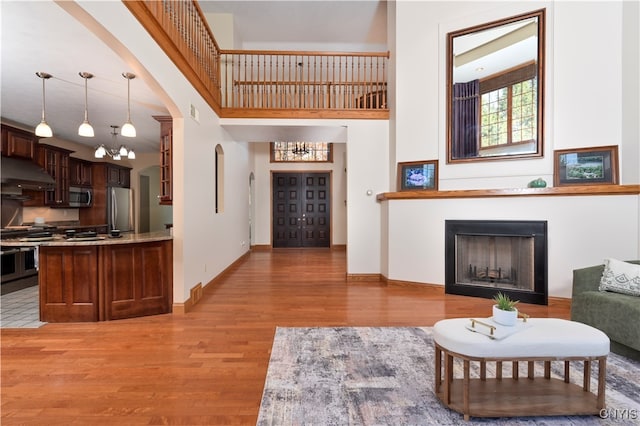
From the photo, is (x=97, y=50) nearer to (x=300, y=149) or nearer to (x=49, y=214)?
(x=49, y=214)

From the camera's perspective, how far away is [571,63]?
389 centimetres

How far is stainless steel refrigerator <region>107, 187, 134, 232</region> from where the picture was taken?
726 centimetres

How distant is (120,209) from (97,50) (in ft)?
18.7

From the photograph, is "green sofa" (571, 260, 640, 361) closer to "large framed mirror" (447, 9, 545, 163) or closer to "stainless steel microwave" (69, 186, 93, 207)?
"large framed mirror" (447, 9, 545, 163)

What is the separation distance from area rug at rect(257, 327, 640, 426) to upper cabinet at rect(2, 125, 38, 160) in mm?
5383

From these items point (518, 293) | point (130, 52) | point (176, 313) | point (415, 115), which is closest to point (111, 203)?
point (176, 313)

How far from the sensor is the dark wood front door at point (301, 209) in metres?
9.45

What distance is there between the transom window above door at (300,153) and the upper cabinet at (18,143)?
536 cm

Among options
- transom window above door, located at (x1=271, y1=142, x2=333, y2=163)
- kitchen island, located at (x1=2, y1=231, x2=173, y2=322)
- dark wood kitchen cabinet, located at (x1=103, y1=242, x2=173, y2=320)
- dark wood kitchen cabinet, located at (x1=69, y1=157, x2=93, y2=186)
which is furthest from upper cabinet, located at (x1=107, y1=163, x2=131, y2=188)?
dark wood kitchen cabinet, located at (x1=103, y1=242, x2=173, y2=320)

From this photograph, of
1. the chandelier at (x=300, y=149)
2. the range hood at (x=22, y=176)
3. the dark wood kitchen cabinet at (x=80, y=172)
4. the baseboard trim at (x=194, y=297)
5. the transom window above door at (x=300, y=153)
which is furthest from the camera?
the transom window above door at (x=300, y=153)

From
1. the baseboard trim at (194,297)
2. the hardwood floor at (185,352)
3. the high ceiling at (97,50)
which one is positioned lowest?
the hardwood floor at (185,352)

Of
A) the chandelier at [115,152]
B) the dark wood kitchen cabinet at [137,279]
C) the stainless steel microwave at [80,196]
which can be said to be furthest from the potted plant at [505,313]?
the stainless steel microwave at [80,196]

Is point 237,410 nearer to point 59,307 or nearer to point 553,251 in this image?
point 59,307

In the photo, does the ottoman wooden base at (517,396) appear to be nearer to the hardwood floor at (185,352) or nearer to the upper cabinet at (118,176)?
the hardwood floor at (185,352)
